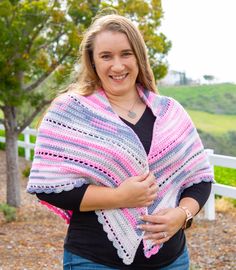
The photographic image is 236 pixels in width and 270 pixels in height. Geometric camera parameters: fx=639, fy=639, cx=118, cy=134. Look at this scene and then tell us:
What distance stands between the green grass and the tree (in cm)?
347

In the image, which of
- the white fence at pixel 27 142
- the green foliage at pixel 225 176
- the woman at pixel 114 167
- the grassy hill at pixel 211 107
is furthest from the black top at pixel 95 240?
the white fence at pixel 27 142

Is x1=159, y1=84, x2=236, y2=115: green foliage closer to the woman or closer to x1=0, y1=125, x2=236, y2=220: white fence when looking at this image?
x1=0, y1=125, x2=236, y2=220: white fence

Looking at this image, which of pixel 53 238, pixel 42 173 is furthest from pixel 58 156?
pixel 53 238

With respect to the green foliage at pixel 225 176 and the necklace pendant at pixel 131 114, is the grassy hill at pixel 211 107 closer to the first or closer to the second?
the green foliage at pixel 225 176

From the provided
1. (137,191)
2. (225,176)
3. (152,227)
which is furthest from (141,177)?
(225,176)

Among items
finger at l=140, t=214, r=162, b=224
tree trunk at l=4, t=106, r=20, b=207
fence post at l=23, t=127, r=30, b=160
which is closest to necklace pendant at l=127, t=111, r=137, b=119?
finger at l=140, t=214, r=162, b=224

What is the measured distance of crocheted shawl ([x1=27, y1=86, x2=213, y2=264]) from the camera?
2422mm

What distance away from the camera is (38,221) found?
8.42 metres

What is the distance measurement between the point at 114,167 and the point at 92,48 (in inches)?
19.6

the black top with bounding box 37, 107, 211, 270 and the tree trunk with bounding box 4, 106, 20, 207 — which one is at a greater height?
the black top with bounding box 37, 107, 211, 270

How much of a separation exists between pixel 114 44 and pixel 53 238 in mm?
4986

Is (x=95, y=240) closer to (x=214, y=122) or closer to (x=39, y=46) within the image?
(x=39, y=46)

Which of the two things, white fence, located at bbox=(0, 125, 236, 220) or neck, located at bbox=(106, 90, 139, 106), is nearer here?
neck, located at bbox=(106, 90, 139, 106)

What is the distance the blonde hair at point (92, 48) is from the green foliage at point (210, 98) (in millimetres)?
10396
